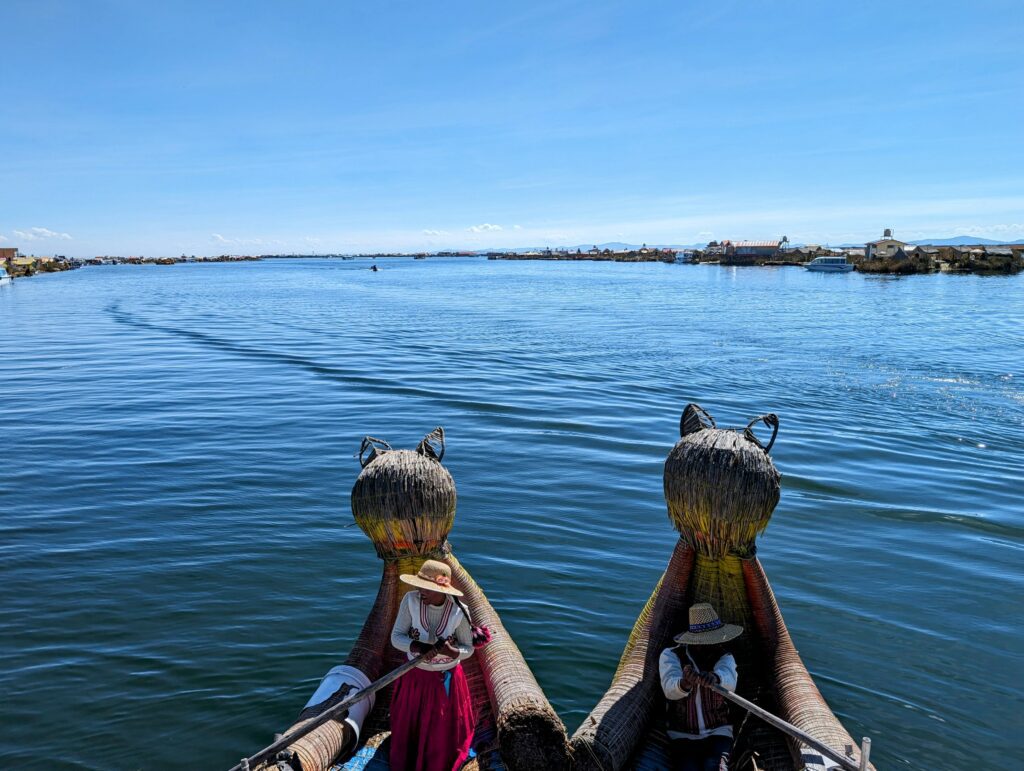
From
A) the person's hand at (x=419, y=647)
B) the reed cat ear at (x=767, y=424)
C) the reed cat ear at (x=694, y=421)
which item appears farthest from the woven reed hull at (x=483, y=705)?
the reed cat ear at (x=767, y=424)

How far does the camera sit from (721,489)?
514 centimetres

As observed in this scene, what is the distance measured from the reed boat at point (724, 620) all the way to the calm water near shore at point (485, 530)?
155 centimetres

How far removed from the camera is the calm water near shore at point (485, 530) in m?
6.82

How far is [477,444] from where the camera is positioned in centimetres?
1463

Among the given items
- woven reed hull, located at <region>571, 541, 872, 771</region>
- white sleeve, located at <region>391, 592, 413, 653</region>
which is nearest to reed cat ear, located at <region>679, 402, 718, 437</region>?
woven reed hull, located at <region>571, 541, 872, 771</region>

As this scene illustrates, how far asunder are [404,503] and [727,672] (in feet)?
7.72

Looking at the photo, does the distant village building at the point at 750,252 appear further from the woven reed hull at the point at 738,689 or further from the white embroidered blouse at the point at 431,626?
the white embroidered blouse at the point at 431,626

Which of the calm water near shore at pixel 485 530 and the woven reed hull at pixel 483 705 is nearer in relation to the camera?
the woven reed hull at pixel 483 705

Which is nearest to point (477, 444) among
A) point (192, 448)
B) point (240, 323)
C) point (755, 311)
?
point (192, 448)

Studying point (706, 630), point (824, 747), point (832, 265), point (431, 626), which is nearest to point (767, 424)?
point (706, 630)

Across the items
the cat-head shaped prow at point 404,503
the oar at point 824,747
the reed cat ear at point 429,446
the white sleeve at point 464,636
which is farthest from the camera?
the reed cat ear at point 429,446

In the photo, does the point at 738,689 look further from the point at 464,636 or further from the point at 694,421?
the point at 464,636

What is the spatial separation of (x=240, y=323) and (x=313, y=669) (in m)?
33.3

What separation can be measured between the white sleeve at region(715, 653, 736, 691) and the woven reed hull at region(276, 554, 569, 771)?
1.08 m
